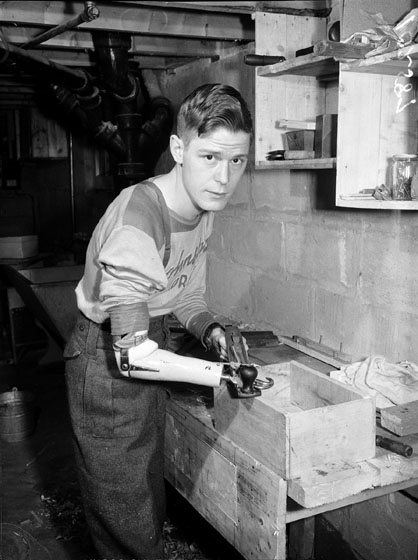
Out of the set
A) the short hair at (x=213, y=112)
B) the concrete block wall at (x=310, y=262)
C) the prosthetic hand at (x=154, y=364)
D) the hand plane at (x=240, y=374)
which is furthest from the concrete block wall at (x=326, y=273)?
the prosthetic hand at (x=154, y=364)

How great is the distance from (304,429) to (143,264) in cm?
65

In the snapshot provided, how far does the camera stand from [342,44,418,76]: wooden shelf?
1981mm

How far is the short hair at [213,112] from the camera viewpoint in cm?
181

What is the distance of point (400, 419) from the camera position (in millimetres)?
1988

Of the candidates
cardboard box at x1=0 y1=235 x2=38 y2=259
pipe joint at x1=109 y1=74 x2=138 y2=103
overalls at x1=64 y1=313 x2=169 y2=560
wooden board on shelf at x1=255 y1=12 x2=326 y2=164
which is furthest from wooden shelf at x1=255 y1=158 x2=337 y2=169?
cardboard box at x1=0 y1=235 x2=38 y2=259

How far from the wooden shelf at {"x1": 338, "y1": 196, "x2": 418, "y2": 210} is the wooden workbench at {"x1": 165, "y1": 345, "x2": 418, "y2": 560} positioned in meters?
0.77

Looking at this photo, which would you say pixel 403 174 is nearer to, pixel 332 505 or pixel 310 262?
pixel 310 262

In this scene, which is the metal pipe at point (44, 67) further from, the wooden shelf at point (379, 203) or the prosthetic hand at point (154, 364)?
the prosthetic hand at point (154, 364)

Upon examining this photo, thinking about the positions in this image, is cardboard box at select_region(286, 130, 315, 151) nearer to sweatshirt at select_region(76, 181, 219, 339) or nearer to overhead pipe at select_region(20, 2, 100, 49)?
sweatshirt at select_region(76, 181, 219, 339)

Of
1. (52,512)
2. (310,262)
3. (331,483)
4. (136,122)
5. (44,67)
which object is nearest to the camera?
(331,483)

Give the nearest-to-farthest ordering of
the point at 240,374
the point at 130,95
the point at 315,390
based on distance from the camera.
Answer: the point at 240,374, the point at 315,390, the point at 130,95

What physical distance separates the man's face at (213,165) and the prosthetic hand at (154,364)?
482 millimetres

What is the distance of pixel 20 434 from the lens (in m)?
4.39

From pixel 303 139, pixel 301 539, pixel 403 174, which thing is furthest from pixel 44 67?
pixel 301 539
